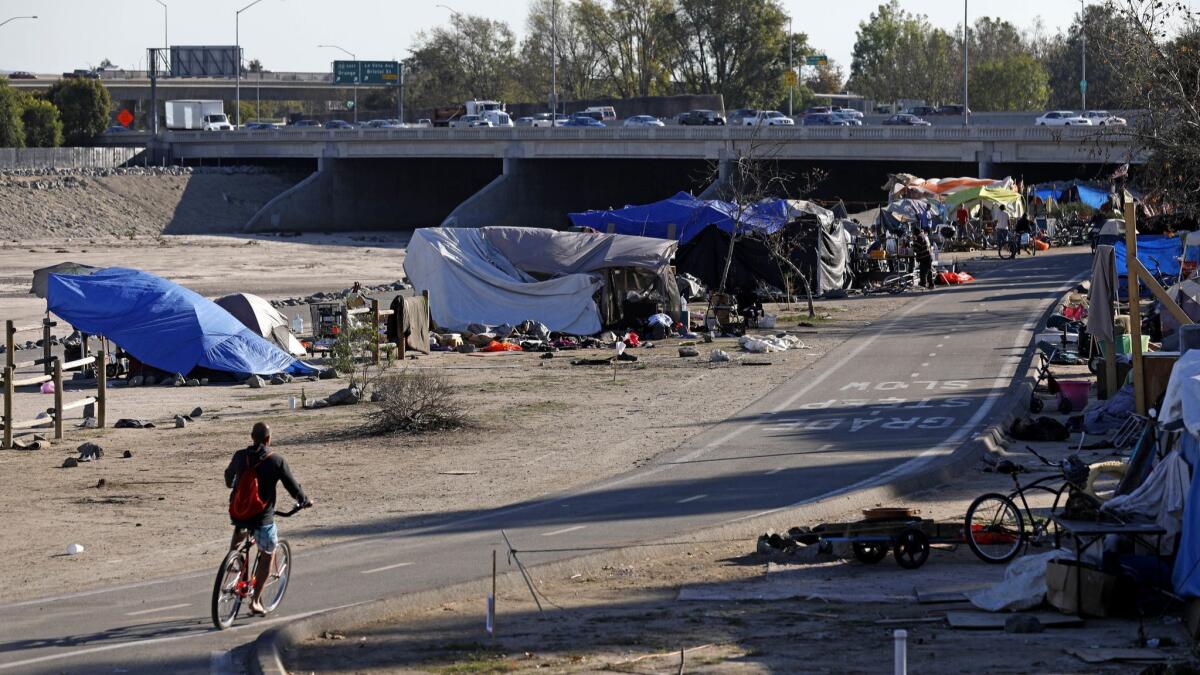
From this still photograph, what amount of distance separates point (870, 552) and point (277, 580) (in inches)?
203

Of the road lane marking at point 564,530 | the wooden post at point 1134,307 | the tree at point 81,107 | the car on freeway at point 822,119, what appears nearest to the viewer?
the road lane marking at point 564,530

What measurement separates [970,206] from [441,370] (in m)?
36.9

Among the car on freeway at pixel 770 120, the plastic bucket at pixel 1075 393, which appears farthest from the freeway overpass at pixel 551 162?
the plastic bucket at pixel 1075 393

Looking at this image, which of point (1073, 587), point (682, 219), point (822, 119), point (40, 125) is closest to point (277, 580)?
point (1073, 587)

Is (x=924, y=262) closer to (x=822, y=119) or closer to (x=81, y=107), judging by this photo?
(x=822, y=119)

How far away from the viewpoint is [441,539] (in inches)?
608

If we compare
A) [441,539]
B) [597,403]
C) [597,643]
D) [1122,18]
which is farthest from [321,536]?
[1122,18]

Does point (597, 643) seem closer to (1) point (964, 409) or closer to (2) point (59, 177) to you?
(1) point (964, 409)

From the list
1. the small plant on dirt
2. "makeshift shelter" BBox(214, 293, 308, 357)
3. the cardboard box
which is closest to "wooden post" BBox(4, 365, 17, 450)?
the small plant on dirt

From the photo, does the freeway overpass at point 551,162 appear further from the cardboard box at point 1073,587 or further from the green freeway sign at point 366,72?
the cardboard box at point 1073,587

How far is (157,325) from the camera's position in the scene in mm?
29047

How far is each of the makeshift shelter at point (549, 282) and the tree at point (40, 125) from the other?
81674mm

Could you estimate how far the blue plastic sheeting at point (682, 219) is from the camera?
43.4 metres

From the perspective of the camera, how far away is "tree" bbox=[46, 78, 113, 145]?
115 meters
